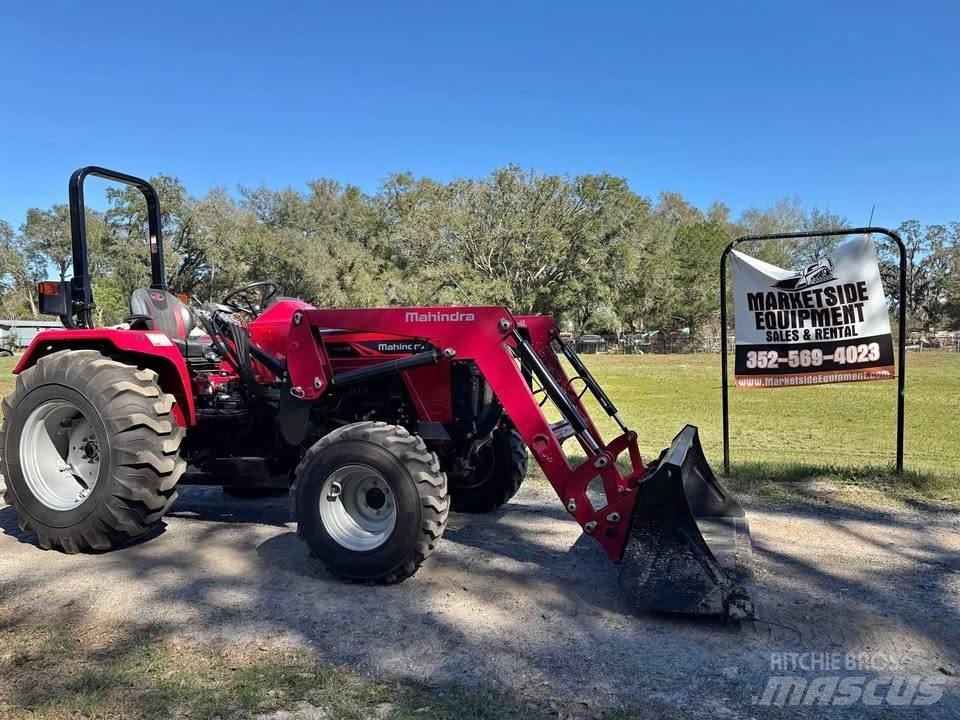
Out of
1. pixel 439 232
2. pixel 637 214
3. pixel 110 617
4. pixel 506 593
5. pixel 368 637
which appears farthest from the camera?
pixel 637 214

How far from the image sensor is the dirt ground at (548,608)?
3.10 meters

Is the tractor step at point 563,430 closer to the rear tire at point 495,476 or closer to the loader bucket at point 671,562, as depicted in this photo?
the rear tire at point 495,476

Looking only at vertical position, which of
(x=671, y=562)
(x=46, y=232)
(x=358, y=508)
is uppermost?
(x=46, y=232)

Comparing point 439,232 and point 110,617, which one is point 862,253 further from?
point 439,232

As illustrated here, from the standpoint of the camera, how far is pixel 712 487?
528cm

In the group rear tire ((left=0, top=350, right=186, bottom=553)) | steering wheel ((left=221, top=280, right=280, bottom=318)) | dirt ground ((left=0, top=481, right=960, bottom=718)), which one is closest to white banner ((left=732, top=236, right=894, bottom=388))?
dirt ground ((left=0, top=481, right=960, bottom=718))

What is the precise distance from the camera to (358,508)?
175 inches

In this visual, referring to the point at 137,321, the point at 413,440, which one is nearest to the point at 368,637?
the point at 413,440

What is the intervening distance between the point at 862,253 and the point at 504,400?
4271 millimetres

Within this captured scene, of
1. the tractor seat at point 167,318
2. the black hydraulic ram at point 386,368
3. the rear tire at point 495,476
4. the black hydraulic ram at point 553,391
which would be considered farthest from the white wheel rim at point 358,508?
the tractor seat at point 167,318

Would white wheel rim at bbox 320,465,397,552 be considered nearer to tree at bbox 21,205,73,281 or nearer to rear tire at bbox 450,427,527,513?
rear tire at bbox 450,427,527,513

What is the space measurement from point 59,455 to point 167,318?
1.27 metres

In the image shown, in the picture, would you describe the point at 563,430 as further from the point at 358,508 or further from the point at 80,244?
the point at 80,244

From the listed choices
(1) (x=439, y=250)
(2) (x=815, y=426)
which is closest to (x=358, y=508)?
(2) (x=815, y=426)
